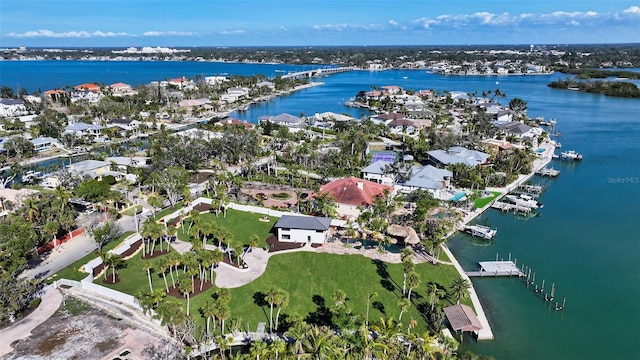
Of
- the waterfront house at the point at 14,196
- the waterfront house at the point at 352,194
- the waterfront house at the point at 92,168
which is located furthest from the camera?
the waterfront house at the point at 92,168

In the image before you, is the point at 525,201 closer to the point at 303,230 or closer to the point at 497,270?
the point at 497,270

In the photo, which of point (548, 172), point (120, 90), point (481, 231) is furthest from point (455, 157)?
point (120, 90)

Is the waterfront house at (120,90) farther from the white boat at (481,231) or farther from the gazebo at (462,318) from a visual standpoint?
the gazebo at (462,318)

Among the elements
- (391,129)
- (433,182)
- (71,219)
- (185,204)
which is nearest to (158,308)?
(71,219)

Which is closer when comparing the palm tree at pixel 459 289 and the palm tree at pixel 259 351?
the palm tree at pixel 259 351

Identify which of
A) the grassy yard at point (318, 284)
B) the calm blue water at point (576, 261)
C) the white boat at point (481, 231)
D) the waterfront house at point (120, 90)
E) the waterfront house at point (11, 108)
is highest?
the waterfront house at point (120, 90)

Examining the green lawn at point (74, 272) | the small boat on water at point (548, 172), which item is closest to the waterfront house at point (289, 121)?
the small boat on water at point (548, 172)

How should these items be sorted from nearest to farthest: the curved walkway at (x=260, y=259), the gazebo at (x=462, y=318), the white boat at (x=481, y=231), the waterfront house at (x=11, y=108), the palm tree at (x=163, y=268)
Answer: the gazebo at (x=462, y=318) < the palm tree at (x=163, y=268) < the curved walkway at (x=260, y=259) < the white boat at (x=481, y=231) < the waterfront house at (x=11, y=108)
